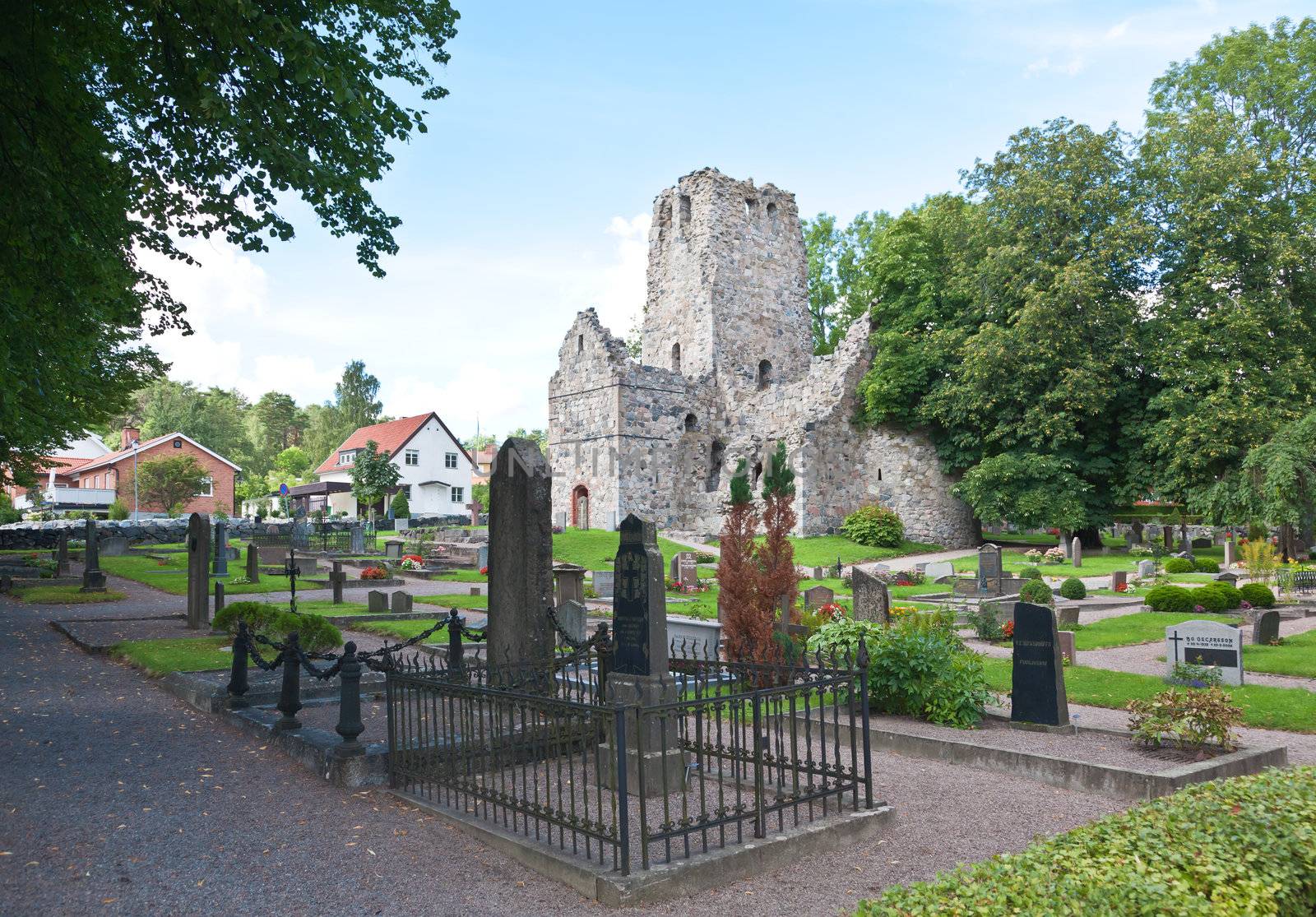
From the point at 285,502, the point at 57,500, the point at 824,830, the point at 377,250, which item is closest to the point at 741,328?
the point at 377,250

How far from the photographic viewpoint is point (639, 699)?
6605 mm

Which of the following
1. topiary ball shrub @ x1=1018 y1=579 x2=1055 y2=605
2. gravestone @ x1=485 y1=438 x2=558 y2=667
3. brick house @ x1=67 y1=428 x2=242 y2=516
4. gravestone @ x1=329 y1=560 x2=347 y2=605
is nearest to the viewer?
gravestone @ x1=485 y1=438 x2=558 y2=667

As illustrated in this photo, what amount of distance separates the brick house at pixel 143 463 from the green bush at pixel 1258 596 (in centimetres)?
5896

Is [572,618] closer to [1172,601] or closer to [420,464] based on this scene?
[1172,601]

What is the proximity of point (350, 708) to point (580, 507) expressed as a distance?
1213 inches

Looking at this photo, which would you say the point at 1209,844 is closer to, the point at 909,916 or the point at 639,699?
the point at 909,916

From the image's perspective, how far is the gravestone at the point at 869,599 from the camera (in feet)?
42.2

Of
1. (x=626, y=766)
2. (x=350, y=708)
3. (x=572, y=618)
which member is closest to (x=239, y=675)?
(x=350, y=708)

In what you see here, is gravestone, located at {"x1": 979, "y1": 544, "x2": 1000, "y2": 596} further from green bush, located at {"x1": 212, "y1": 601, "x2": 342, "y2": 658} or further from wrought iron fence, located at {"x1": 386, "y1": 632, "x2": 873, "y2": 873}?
green bush, located at {"x1": 212, "y1": 601, "x2": 342, "y2": 658}

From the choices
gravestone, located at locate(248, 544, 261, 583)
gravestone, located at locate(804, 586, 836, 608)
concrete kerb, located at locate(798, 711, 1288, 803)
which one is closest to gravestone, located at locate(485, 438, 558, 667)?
concrete kerb, located at locate(798, 711, 1288, 803)

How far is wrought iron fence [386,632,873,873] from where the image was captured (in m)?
5.41

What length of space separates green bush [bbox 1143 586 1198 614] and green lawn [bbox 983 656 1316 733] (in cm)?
698

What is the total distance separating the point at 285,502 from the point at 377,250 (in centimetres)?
6101

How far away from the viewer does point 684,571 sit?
24281 millimetres
